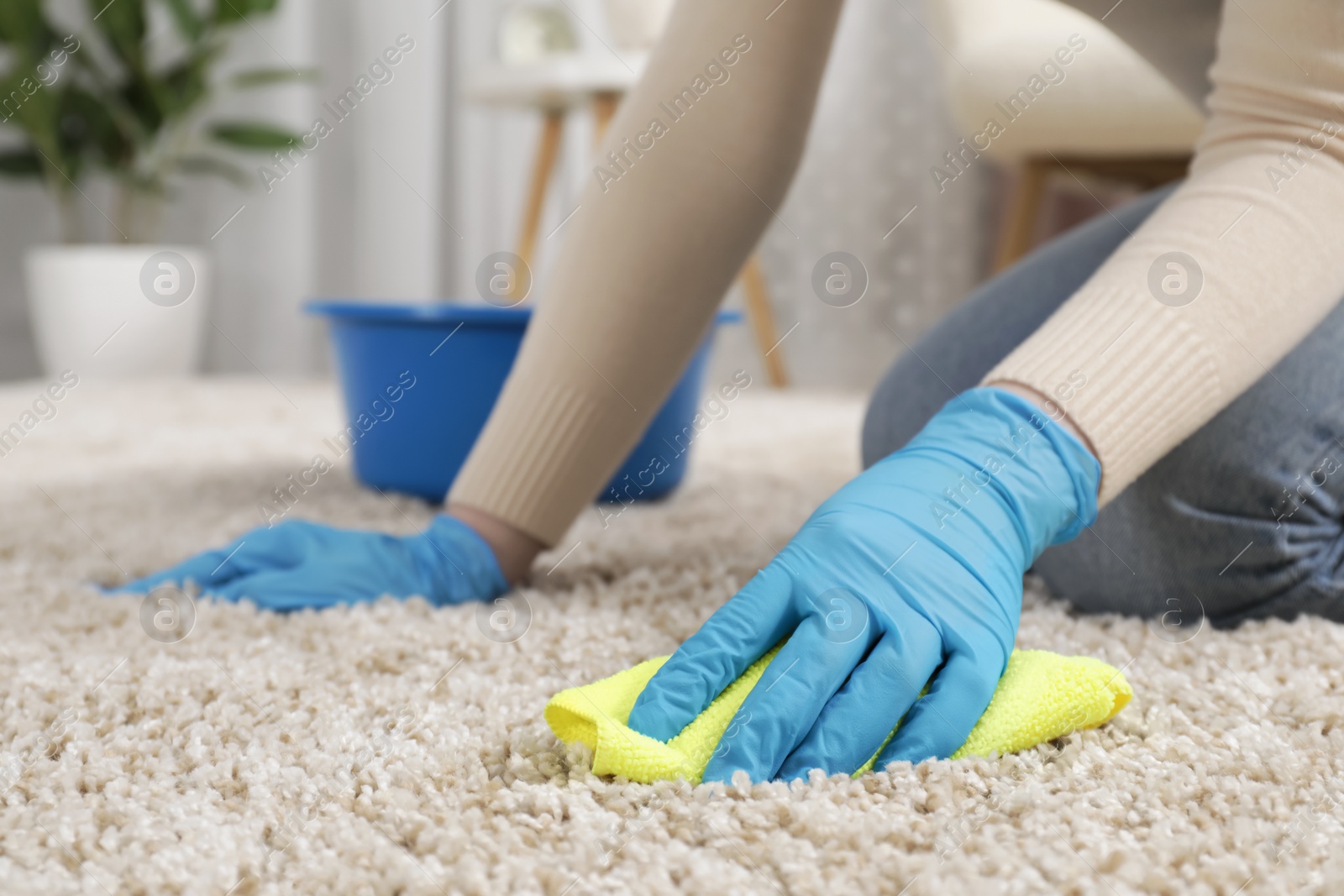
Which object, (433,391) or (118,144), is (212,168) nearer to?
(118,144)

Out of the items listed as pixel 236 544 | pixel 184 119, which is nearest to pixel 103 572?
pixel 236 544

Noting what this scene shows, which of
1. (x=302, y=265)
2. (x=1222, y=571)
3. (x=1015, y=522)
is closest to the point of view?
(x=1015, y=522)

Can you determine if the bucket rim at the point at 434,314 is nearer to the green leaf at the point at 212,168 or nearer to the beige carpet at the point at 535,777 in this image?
the beige carpet at the point at 535,777

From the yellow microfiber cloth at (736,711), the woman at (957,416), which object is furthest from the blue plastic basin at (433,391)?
the yellow microfiber cloth at (736,711)

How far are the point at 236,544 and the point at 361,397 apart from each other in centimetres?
37

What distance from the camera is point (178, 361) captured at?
2.37m

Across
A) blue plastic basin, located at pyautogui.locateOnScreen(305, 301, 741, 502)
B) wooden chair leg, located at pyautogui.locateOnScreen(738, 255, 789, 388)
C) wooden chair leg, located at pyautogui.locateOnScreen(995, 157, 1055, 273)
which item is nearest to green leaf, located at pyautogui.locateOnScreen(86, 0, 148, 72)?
wooden chair leg, located at pyautogui.locateOnScreen(738, 255, 789, 388)

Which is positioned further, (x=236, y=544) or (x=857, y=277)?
(x=857, y=277)

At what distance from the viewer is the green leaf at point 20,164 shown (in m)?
2.30

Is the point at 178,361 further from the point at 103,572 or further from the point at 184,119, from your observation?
the point at 103,572

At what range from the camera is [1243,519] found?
63 centimetres

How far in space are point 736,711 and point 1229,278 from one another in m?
0.31

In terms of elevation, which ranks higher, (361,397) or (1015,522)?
(1015,522)

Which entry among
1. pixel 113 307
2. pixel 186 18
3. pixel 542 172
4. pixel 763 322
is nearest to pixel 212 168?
pixel 186 18
